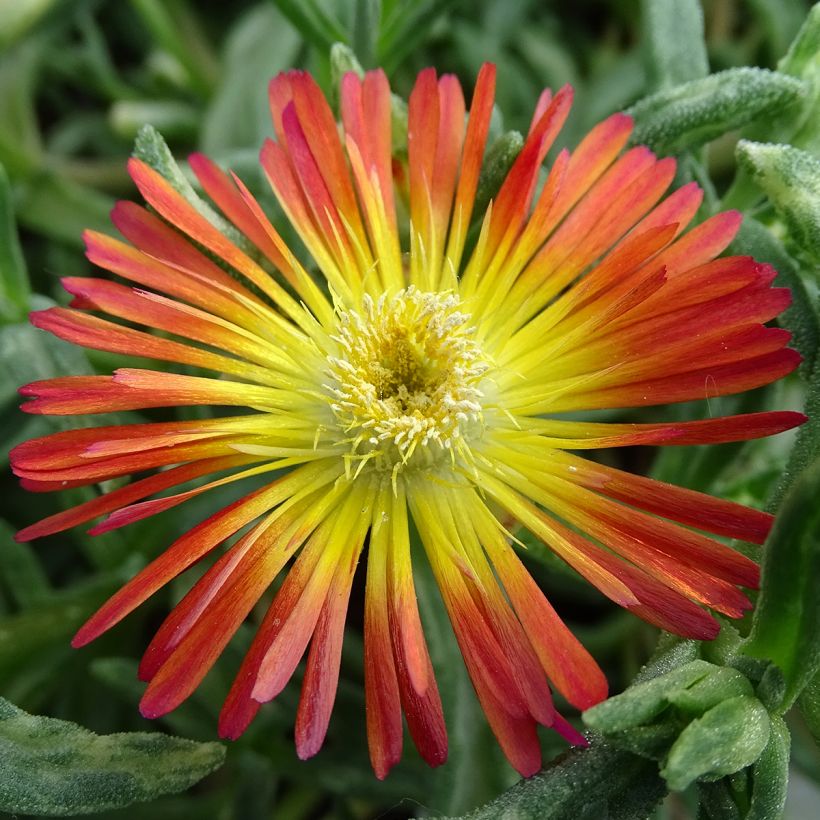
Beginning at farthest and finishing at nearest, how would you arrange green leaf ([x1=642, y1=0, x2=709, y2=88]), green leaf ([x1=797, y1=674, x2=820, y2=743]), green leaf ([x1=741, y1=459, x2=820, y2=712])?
1. green leaf ([x1=642, y1=0, x2=709, y2=88])
2. green leaf ([x1=797, y1=674, x2=820, y2=743])
3. green leaf ([x1=741, y1=459, x2=820, y2=712])

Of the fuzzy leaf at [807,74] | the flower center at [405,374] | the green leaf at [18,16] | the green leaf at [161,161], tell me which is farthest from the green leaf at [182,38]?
the fuzzy leaf at [807,74]

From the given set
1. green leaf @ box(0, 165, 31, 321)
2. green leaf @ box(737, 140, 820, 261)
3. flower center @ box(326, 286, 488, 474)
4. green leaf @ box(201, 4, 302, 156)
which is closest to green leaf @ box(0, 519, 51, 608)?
green leaf @ box(0, 165, 31, 321)

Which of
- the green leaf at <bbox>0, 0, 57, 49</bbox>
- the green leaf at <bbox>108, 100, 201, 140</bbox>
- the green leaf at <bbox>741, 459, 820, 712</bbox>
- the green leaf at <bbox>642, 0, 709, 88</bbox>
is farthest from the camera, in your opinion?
the green leaf at <bbox>108, 100, 201, 140</bbox>

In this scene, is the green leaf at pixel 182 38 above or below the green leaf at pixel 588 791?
above

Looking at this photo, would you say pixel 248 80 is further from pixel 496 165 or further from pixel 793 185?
pixel 793 185

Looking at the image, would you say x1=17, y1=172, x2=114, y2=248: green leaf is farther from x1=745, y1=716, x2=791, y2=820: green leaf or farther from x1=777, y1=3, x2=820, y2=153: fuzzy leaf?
x1=745, y1=716, x2=791, y2=820: green leaf

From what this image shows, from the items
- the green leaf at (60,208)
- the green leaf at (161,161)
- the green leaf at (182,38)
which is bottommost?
the green leaf at (161,161)

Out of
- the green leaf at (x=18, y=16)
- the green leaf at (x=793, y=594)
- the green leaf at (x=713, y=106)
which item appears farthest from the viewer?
the green leaf at (x=18, y=16)

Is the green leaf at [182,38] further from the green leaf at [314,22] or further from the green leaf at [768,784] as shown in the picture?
the green leaf at [768,784]
